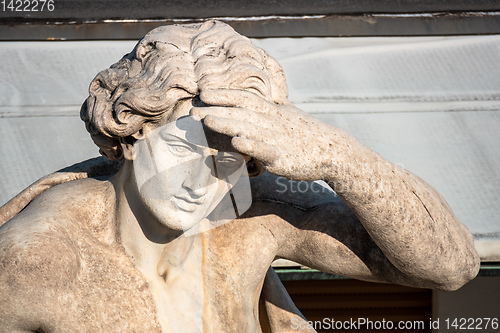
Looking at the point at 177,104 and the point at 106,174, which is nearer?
the point at 177,104

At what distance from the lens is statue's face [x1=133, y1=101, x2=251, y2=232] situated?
216 centimetres

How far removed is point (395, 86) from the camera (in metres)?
4.99

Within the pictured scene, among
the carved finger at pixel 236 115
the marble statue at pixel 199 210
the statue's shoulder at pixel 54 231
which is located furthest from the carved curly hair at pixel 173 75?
the statue's shoulder at pixel 54 231

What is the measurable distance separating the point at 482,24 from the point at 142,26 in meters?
2.13

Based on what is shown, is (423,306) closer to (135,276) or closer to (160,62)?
(135,276)

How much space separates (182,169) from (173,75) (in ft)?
0.83

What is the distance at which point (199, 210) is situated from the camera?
2256 millimetres

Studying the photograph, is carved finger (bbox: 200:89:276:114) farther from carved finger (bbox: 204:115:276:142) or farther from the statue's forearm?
the statue's forearm

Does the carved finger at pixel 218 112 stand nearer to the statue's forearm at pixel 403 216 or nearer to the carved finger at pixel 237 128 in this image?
the carved finger at pixel 237 128

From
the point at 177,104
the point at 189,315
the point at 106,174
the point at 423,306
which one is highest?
the point at 177,104

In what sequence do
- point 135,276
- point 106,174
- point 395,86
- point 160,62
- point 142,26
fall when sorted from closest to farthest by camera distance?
point 160,62 < point 135,276 < point 106,174 < point 395,86 < point 142,26

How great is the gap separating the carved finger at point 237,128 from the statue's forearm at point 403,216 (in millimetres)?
233

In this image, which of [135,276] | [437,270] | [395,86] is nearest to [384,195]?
[437,270]

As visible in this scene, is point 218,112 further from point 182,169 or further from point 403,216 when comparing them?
point 403,216
